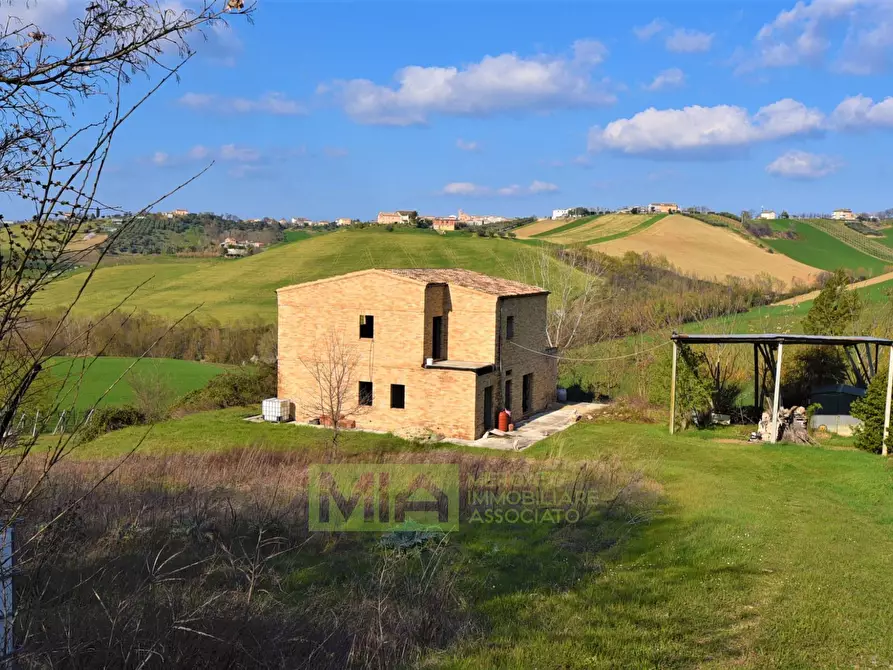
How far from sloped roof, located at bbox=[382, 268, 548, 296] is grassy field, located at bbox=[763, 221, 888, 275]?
52.3m

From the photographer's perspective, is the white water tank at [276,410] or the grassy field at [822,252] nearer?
the white water tank at [276,410]

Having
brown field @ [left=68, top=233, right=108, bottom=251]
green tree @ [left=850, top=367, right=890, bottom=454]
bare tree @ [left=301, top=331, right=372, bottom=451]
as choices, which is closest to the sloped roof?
bare tree @ [left=301, top=331, right=372, bottom=451]

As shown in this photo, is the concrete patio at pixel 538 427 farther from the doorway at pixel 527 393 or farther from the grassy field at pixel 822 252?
the grassy field at pixel 822 252

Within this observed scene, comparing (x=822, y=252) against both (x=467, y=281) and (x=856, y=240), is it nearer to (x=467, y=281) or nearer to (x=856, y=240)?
(x=856, y=240)

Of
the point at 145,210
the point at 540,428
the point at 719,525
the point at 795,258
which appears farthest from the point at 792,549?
the point at 795,258

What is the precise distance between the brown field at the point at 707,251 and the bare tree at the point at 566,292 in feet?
32.6

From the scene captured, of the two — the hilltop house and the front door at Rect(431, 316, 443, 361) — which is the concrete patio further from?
the front door at Rect(431, 316, 443, 361)

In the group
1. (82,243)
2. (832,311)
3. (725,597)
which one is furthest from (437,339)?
(82,243)

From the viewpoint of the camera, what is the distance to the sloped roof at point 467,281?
27641 mm

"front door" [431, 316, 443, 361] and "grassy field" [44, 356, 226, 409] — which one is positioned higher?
"front door" [431, 316, 443, 361]

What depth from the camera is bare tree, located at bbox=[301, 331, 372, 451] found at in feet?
89.8

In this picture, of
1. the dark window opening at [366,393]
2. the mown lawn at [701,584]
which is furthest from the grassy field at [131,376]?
the mown lawn at [701,584]

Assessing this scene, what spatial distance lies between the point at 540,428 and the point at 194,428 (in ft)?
42.3

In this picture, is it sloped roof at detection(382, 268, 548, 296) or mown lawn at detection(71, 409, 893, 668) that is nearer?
mown lawn at detection(71, 409, 893, 668)
